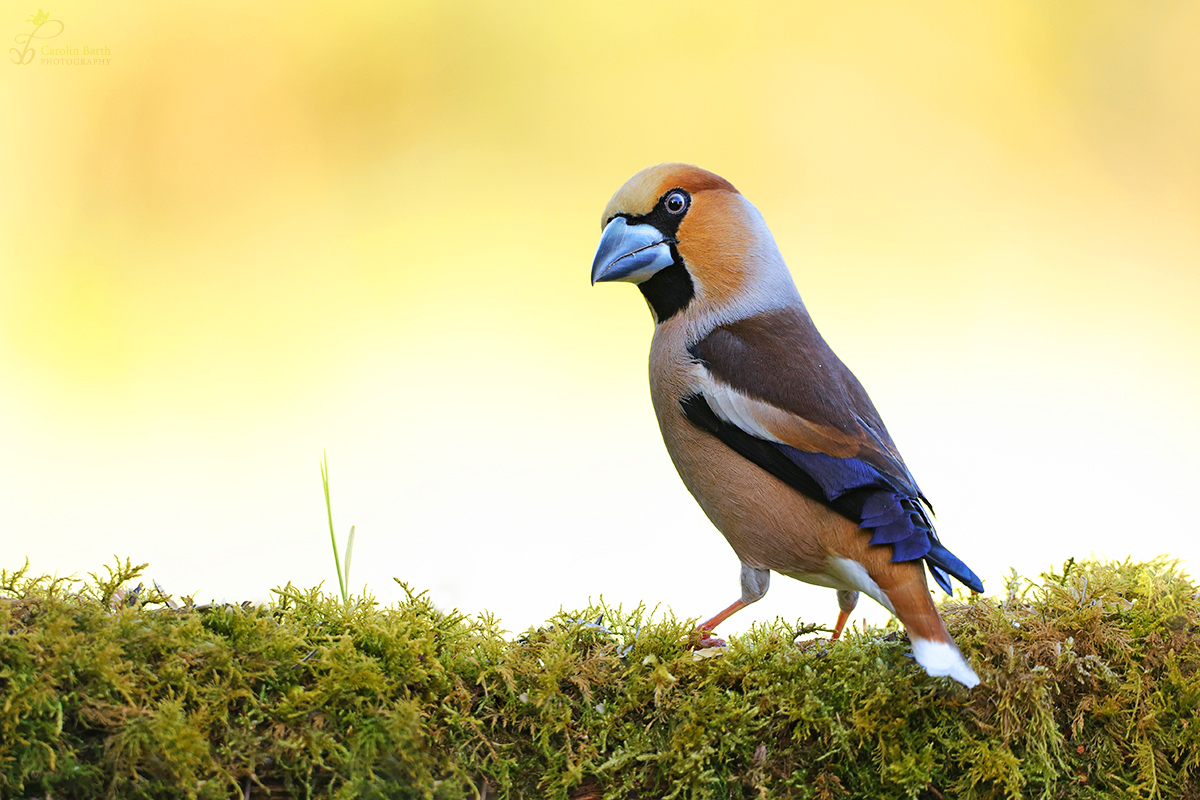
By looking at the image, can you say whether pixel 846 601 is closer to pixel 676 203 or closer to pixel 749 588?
pixel 749 588

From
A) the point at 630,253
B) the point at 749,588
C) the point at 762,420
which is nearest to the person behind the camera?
the point at 762,420

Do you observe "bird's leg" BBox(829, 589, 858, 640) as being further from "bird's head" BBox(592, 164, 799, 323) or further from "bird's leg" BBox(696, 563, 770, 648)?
"bird's head" BBox(592, 164, 799, 323)

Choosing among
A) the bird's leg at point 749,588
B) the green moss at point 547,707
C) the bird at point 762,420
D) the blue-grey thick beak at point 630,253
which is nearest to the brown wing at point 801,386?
the bird at point 762,420

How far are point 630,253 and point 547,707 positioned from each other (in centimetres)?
180

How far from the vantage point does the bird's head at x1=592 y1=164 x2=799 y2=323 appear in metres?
3.34

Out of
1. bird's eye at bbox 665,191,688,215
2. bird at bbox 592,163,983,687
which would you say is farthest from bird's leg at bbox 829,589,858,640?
bird's eye at bbox 665,191,688,215

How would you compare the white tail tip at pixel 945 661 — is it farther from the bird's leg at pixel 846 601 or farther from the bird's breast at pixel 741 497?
the bird's leg at pixel 846 601

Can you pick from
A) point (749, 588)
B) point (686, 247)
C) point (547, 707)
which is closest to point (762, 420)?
point (749, 588)

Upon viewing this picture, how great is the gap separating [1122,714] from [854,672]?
78 cm

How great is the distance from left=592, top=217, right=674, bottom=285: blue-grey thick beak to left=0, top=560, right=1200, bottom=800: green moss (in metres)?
1.41

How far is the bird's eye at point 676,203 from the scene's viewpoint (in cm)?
340

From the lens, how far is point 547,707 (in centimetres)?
226

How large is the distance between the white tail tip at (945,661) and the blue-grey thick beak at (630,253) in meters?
1.76

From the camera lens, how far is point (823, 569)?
2.83 meters
